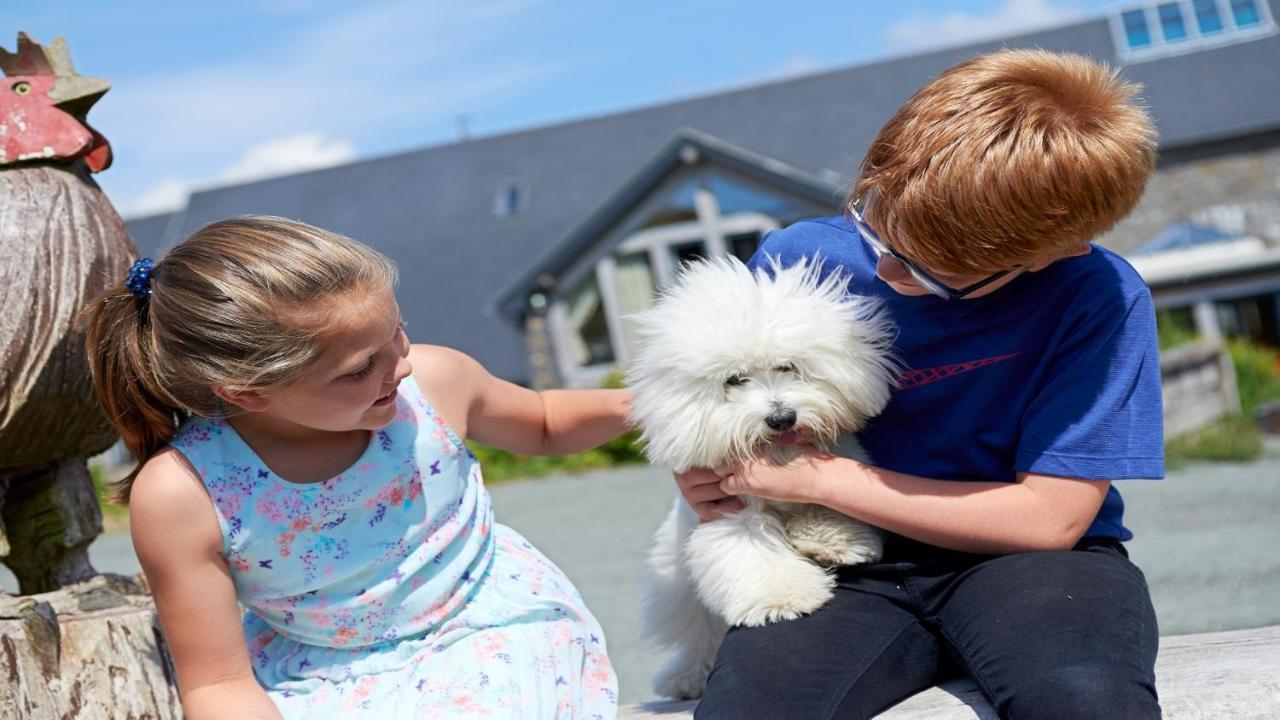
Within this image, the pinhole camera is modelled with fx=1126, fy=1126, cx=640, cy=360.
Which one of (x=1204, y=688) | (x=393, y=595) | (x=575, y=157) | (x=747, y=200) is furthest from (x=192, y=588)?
(x=575, y=157)

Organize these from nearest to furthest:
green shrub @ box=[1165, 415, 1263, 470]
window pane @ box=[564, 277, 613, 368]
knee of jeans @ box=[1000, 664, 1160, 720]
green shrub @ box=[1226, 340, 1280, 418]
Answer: knee of jeans @ box=[1000, 664, 1160, 720] → green shrub @ box=[1165, 415, 1263, 470] → green shrub @ box=[1226, 340, 1280, 418] → window pane @ box=[564, 277, 613, 368]

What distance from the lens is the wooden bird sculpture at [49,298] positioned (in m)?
2.54

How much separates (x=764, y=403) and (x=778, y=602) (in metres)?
0.43

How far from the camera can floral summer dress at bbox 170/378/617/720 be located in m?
2.27

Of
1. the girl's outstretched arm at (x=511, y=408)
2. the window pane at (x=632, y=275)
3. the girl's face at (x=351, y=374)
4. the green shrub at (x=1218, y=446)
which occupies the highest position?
the girl's face at (x=351, y=374)

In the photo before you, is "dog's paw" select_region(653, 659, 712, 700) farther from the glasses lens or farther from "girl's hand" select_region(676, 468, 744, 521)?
the glasses lens

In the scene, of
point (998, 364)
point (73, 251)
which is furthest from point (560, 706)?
point (73, 251)

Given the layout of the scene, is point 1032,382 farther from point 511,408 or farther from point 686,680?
point 511,408

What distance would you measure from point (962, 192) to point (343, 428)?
1.29m

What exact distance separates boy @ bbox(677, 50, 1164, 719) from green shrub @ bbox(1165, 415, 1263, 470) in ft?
23.0

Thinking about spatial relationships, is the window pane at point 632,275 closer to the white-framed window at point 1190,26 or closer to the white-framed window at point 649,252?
the white-framed window at point 649,252

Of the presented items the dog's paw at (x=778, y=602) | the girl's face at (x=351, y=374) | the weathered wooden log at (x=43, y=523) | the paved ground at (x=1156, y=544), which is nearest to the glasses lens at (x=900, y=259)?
the dog's paw at (x=778, y=602)

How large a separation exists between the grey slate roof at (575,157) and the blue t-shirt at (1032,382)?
65.9 ft

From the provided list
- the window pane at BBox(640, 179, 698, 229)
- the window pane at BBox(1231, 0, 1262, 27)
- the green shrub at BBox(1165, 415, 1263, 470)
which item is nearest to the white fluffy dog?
the green shrub at BBox(1165, 415, 1263, 470)
